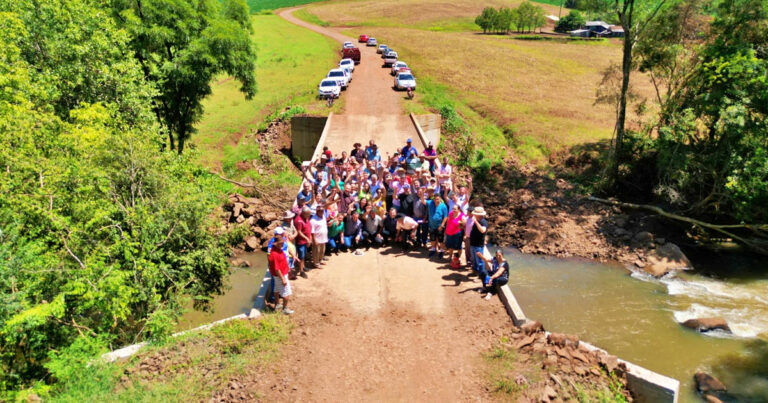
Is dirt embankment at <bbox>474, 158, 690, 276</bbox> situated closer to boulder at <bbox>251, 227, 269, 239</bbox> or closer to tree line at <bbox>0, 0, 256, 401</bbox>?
boulder at <bbox>251, 227, 269, 239</bbox>

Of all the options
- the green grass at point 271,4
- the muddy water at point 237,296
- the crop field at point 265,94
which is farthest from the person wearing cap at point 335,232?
the green grass at point 271,4

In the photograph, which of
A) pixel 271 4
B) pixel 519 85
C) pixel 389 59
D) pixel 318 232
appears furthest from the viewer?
pixel 271 4

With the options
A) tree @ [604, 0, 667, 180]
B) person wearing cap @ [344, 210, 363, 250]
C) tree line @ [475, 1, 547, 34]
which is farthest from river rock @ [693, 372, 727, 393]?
tree line @ [475, 1, 547, 34]

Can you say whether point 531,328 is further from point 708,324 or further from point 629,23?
point 629,23

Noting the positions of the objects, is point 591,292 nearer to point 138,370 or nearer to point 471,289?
point 471,289

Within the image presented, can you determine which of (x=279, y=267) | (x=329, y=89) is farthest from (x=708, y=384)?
(x=329, y=89)
